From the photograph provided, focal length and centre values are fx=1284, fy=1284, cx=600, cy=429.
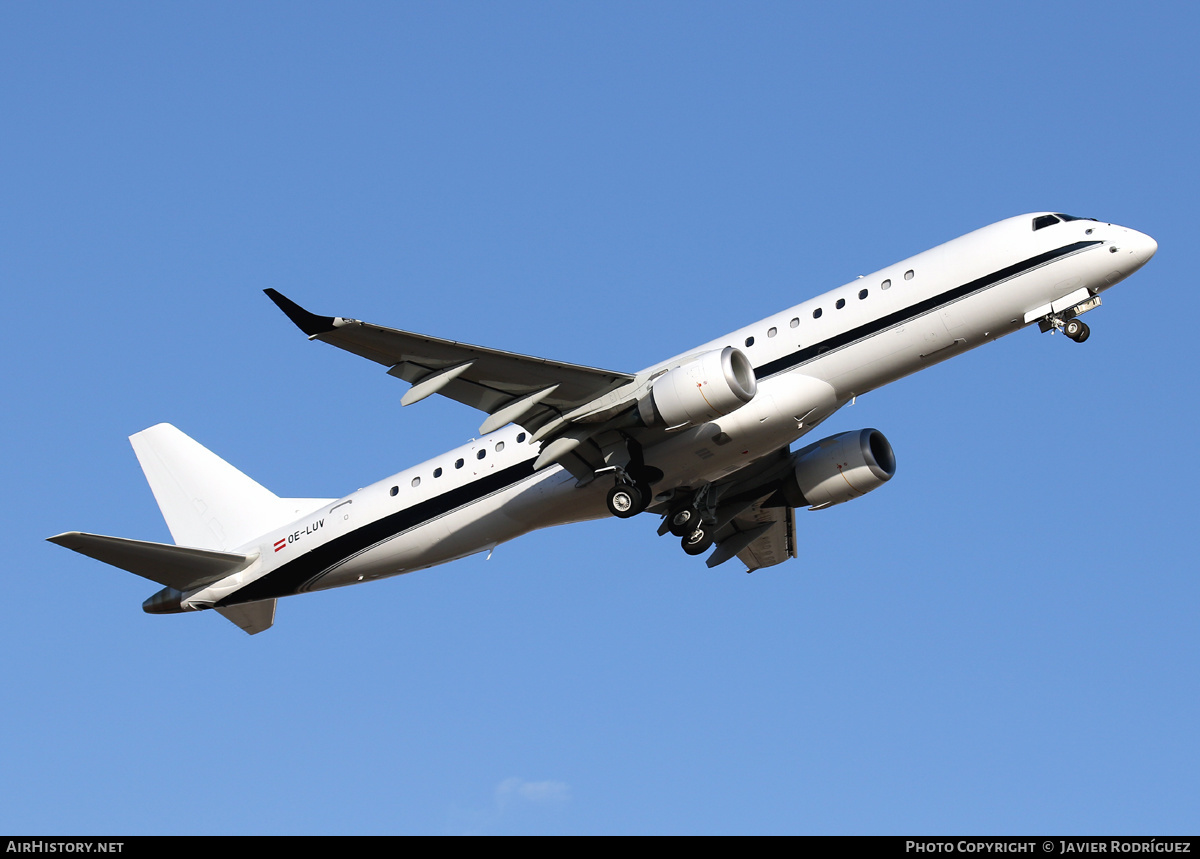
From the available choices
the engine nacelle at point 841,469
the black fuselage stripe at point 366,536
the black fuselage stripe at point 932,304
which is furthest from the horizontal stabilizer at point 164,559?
the black fuselage stripe at point 932,304

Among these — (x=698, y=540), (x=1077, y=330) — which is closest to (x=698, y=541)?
(x=698, y=540)

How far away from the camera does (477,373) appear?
27969 mm

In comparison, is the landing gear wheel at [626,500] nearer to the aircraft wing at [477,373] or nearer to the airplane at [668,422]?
the airplane at [668,422]

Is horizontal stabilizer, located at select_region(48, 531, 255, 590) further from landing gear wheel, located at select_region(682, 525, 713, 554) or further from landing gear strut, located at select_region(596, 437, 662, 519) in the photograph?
landing gear wheel, located at select_region(682, 525, 713, 554)

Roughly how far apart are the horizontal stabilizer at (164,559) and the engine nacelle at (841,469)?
15.0m

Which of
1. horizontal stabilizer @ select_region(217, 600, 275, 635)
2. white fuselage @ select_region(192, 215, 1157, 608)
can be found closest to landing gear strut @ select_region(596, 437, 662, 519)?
white fuselage @ select_region(192, 215, 1157, 608)

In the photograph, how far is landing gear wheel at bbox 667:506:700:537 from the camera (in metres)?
33.4

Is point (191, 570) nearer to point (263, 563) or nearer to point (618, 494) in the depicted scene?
point (263, 563)

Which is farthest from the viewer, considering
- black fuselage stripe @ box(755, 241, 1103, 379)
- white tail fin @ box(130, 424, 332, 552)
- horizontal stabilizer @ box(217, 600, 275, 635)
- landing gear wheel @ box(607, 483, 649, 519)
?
white tail fin @ box(130, 424, 332, 552)

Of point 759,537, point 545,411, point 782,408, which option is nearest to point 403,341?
point 545,411

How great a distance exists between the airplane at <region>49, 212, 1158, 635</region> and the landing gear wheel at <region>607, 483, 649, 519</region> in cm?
3

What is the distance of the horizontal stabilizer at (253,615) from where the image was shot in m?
35.8

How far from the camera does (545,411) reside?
29406 millimetres
